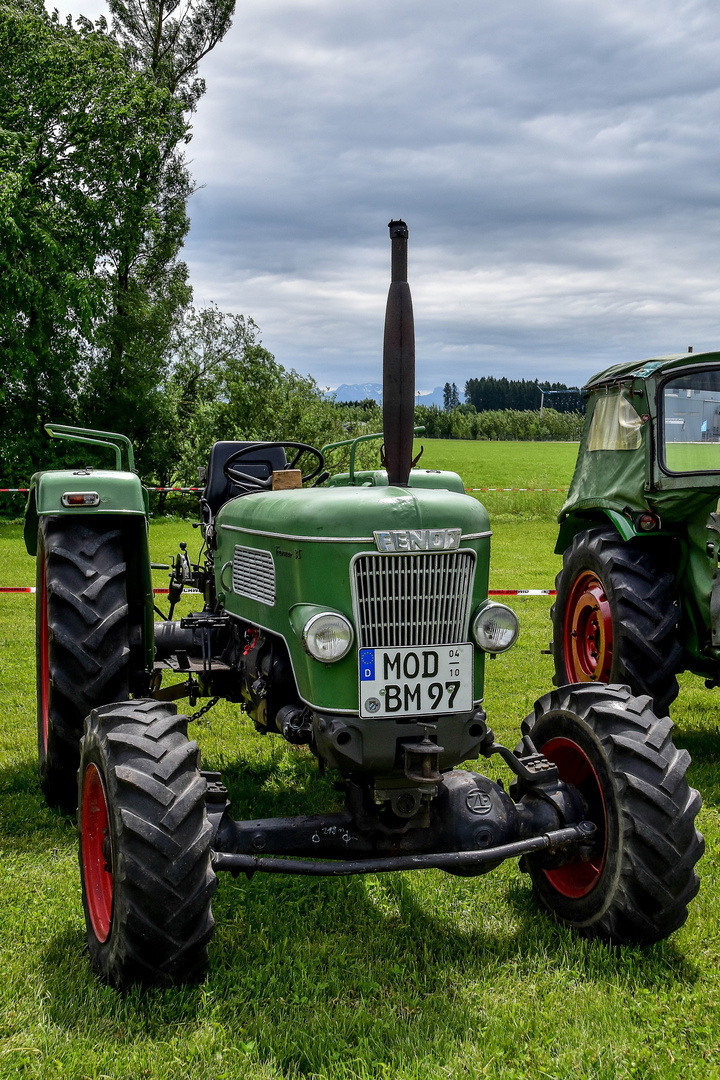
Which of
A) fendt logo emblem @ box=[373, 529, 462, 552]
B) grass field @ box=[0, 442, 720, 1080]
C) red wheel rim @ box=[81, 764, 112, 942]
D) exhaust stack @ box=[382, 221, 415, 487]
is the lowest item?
grass field @ box=[0, 442, 720, 1080]

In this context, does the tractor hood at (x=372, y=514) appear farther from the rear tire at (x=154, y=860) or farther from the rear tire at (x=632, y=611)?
the rear tire at (x=632, y=611)

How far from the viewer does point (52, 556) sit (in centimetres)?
400

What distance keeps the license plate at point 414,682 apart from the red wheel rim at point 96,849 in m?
0.93

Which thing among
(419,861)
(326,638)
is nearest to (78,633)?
(326,638)

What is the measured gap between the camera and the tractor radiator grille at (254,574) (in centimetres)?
363

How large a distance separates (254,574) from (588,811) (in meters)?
1.58

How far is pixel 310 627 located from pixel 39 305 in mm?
18664

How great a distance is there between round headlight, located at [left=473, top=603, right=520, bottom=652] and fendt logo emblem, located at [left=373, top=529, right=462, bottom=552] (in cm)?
28

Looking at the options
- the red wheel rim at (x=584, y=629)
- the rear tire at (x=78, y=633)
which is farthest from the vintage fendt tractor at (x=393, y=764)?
the red wheel rim at (x=584, y=629)

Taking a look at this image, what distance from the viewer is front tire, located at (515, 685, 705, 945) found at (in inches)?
116

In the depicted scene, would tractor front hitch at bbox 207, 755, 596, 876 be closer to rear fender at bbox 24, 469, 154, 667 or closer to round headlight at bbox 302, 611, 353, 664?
round headlight at bbox 302, 611, 353, 664

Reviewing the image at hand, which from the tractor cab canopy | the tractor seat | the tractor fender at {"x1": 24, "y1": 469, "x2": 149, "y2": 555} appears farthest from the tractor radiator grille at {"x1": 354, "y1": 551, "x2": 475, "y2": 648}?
the tractor cab canopy

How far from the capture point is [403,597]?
10.2ft

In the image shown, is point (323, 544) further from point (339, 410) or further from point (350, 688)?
point (339, 410)
